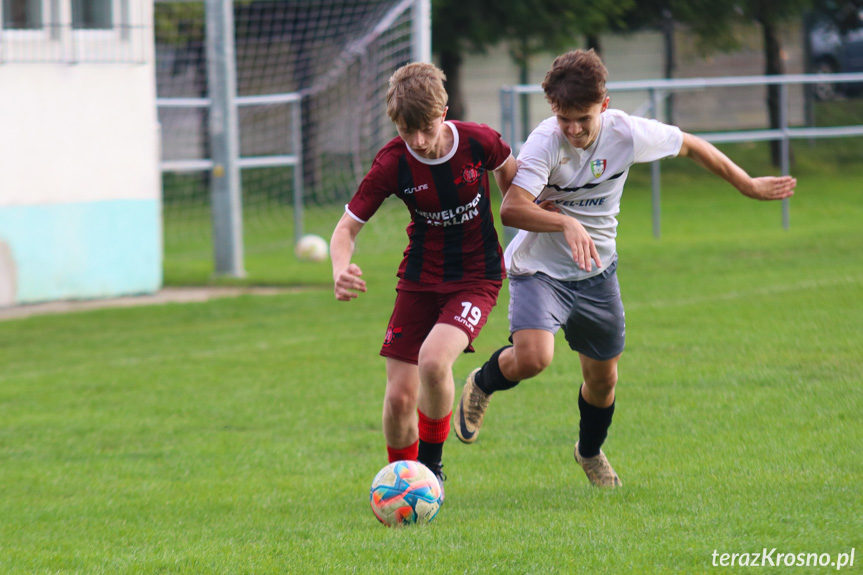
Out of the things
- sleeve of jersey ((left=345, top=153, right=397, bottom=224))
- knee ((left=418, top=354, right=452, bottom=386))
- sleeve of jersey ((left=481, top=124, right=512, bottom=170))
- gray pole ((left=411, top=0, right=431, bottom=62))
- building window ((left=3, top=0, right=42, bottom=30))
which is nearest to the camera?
knee ((left=418, top=354, right=452, bottom=386))

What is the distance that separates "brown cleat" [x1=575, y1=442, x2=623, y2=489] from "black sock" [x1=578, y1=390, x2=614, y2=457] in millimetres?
26

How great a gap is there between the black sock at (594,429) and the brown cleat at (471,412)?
1.88ft

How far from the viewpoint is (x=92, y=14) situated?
39.0ft

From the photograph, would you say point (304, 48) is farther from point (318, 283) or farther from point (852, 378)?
point (852, 378)

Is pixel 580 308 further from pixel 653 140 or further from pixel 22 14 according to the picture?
pixel 22 14

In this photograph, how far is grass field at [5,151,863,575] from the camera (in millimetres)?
3889

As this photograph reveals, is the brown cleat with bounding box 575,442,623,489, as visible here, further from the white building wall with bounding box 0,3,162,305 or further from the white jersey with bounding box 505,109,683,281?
the white building wall with bounding box 0,3,162,305

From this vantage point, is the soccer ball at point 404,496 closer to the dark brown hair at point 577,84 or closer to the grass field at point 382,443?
the grass field at point 382,443

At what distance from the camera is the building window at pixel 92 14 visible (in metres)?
11.7

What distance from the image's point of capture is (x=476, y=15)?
22.2 metres

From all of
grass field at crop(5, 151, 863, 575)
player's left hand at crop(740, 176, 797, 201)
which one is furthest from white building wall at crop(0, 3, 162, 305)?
player's left hand at crop(740, 176, 797, 201)

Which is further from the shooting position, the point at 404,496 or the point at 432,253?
the point at 432,253

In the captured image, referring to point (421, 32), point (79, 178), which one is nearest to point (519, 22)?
point (421, 32)

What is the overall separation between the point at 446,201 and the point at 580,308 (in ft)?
2.44
